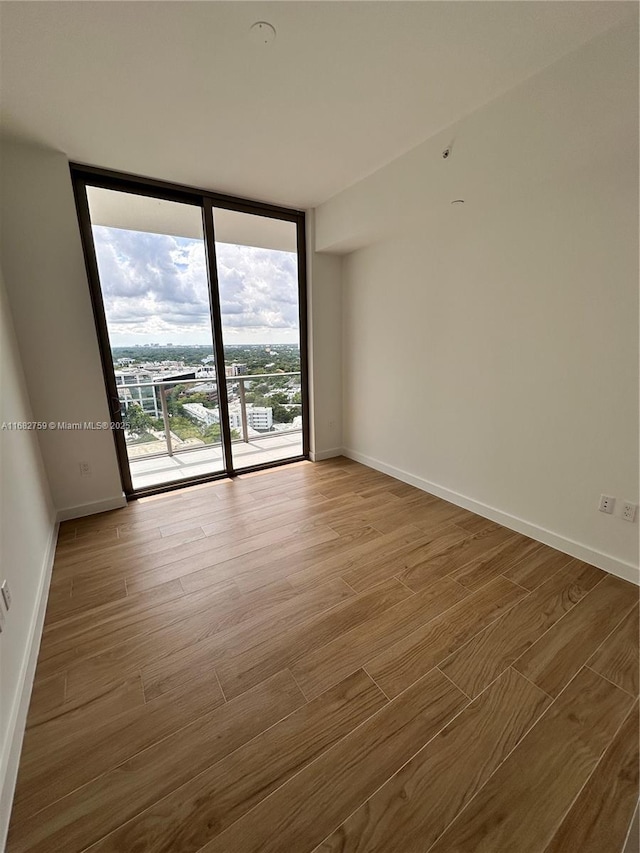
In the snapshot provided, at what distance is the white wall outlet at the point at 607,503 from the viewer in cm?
189

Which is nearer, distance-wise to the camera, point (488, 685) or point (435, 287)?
point (488, 685)

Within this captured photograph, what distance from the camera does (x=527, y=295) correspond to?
6.93 feet

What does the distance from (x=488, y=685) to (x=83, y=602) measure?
2009 mm

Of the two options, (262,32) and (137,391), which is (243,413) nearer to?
(137,391)

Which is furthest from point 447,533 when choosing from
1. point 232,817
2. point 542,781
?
point 232,817

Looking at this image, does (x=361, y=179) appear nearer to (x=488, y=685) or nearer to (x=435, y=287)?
(x=435, y=287)

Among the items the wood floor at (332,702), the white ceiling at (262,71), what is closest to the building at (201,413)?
the wood floor at (332,702)

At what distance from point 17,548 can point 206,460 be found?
7.67 feet

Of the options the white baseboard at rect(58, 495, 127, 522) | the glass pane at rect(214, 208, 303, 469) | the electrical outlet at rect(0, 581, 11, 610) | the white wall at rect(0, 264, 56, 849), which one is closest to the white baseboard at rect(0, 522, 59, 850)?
the white wall at rect(0, 264, 56, 849)

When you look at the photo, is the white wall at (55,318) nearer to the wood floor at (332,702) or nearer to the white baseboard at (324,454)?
the wood floor at (332,702)

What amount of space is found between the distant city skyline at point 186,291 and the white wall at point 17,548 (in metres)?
0.77

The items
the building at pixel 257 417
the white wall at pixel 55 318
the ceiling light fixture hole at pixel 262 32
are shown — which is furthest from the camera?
the building at pixel 257 417

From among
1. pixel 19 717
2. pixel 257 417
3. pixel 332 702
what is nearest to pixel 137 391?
pixel 257 417

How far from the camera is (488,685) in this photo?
4.36 ft
